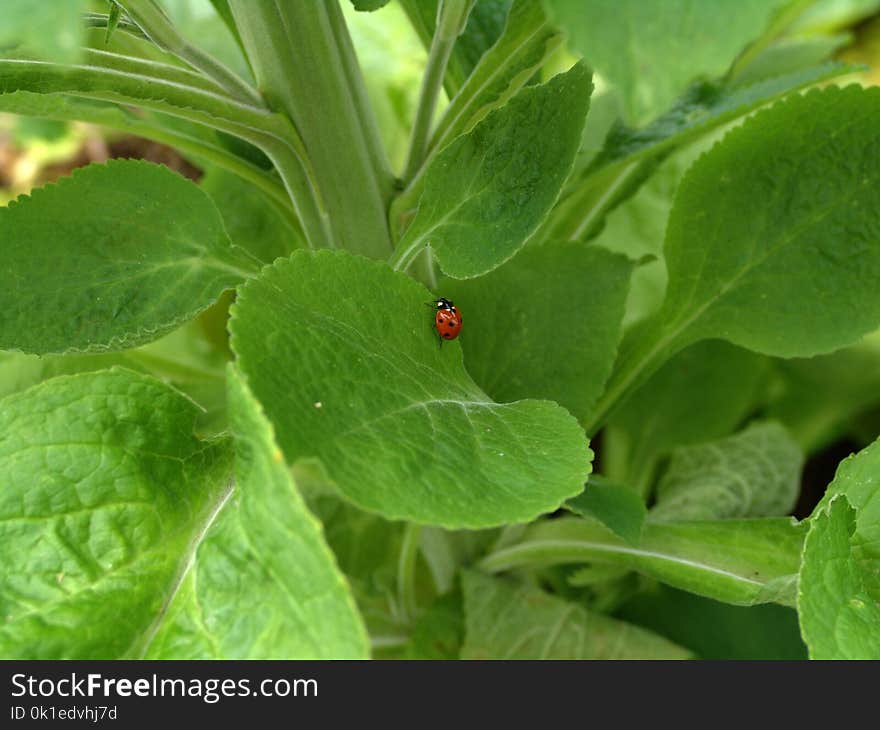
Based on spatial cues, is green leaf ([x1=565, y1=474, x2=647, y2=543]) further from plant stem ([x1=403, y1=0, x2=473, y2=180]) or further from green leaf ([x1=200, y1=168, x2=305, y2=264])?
green leaf ([x1=200, y1=168, x2=305, y2=264])

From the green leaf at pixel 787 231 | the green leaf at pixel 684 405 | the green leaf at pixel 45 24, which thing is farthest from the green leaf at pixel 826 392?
the green leaf at pixel 45 24

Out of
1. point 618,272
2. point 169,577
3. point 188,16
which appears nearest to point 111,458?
point 169,577

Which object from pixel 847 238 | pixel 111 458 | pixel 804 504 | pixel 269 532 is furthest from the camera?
pixel 804 504

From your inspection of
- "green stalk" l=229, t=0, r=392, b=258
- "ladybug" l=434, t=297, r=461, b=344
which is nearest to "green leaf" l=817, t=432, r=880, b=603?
"ladybug" l=434, t=297, r=461, b=344

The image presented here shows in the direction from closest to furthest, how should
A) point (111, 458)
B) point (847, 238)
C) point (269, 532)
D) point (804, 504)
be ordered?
point (269, 532), point (111, 458), point (847, 238), point (804, 504)

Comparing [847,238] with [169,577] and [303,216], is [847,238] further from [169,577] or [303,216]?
[169,577]
